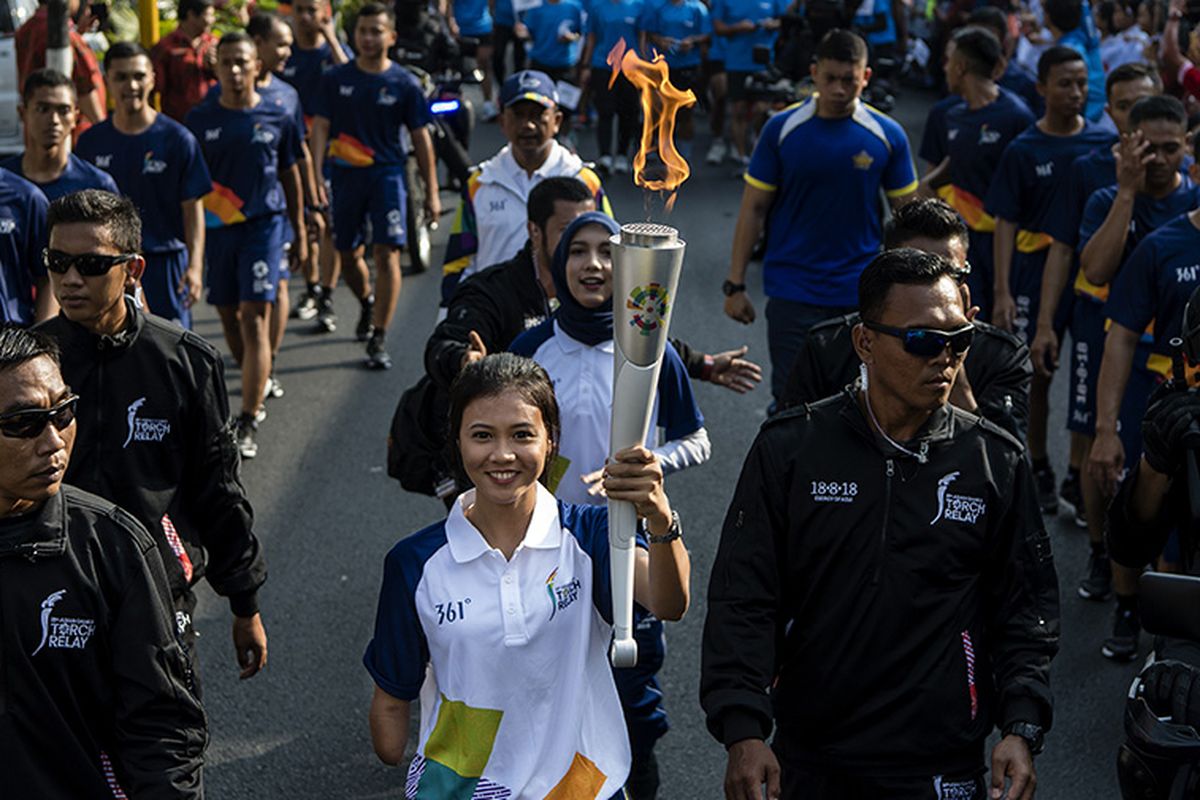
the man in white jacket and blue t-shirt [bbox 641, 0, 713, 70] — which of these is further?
blue t-shirt [bbox 641, 0, 713, 70]

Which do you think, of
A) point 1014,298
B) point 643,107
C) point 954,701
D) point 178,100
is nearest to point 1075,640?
point 1014,298

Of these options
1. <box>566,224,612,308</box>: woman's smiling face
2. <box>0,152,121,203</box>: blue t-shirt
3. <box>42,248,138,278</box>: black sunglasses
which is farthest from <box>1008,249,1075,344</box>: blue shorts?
<box>42,248,138,278</box>: black sunglasses

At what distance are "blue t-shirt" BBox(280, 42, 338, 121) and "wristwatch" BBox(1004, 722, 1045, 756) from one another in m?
9.34

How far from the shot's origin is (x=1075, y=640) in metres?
7.32

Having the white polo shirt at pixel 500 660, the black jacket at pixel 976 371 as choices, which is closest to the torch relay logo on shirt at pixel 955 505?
the white polo shirt at pixel 500 660

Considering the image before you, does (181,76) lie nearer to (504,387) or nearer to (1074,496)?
(1074,496)

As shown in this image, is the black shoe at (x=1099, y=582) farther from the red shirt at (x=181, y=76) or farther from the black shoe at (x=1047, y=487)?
the red shirt at (x=181, y=76)

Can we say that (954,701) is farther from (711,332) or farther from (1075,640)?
(711,332)

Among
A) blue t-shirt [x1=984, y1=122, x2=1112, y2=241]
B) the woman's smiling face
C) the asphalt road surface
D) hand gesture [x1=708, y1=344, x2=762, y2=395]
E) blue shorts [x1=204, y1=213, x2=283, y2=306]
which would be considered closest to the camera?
the woman's smiling face

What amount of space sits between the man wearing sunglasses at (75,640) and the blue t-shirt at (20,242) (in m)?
3.26

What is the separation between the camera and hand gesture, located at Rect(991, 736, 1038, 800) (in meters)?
4.00

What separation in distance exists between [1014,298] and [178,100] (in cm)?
617

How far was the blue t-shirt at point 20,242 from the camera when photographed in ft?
23.0

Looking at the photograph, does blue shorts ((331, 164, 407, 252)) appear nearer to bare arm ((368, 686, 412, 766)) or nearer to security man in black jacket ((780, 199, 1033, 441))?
security man in black jacket ((780, 199, 1033, 441))
